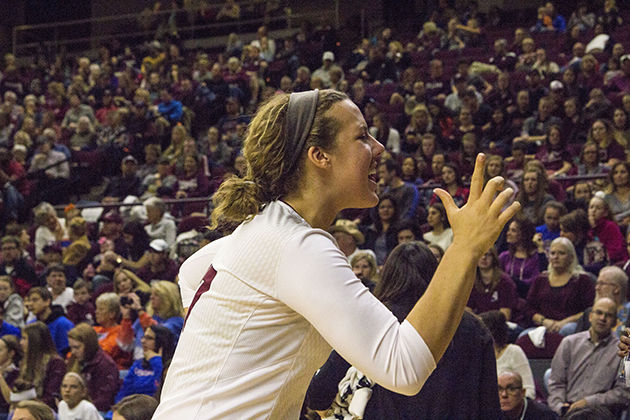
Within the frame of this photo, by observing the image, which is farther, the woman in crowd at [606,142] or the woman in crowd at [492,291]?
the woman in crowd at [606,142]

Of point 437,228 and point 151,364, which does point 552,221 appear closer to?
point 437,228

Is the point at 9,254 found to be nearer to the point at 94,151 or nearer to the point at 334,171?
the point at 94,151

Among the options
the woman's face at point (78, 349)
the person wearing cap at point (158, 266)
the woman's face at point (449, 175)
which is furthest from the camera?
the person wearing cap at point (158, 266)

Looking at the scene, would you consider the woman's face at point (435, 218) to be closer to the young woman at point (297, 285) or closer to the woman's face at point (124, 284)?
the woman's face at point (124, 284)

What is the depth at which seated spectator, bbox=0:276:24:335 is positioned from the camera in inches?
329

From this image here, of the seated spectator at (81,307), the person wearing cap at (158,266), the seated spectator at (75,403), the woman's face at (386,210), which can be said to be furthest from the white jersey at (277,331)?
the person wearing cap at (158,266)

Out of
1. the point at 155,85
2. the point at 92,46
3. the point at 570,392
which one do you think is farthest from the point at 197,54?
the point at 570,392

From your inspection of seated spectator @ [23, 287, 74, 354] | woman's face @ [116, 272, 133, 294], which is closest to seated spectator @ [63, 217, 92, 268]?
woman's face @ [116, 272, 133, 294]

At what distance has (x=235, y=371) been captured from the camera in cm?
175

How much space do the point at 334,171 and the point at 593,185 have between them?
23.1ft

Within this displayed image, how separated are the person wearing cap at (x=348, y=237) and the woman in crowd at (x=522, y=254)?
1.11 m

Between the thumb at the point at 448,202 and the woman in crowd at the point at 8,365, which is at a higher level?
the thumb at the point at 448,202

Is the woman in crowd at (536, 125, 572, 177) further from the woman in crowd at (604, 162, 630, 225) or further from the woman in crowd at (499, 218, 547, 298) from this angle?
the woman in crowd at (499, 218, 547, 298)

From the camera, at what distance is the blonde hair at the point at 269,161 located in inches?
75.0
